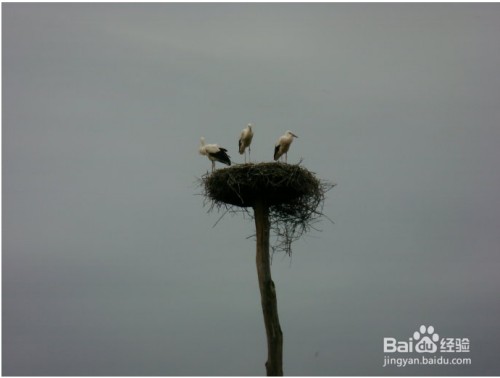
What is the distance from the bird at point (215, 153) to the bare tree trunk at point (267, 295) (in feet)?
8.65

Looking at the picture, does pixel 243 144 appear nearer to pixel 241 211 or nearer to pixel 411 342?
pixel 241 211

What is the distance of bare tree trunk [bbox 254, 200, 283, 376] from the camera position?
10.6 meters

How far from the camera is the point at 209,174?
463 inches

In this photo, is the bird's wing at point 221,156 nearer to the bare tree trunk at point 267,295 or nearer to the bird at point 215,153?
the bird at point 215,153

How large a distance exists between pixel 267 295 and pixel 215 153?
3.79 meters

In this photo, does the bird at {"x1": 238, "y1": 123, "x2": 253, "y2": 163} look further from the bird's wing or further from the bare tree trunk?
the bare tree trunk

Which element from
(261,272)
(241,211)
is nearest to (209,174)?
(241,211)

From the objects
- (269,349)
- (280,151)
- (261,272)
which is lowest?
(269,349)

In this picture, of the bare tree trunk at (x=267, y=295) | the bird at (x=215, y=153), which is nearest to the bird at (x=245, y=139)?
the bird at (x=215, y=153)

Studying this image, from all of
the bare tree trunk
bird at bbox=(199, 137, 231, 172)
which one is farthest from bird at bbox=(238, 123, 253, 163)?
the bare tree trunk

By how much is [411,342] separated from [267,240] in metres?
2.36

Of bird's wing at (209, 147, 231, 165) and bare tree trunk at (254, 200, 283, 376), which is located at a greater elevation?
bird's wing at (209, 147, 231, 165)

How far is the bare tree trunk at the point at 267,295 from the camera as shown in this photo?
1063cm

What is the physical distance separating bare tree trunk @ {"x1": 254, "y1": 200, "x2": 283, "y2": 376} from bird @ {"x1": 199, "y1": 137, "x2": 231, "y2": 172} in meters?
2.64
